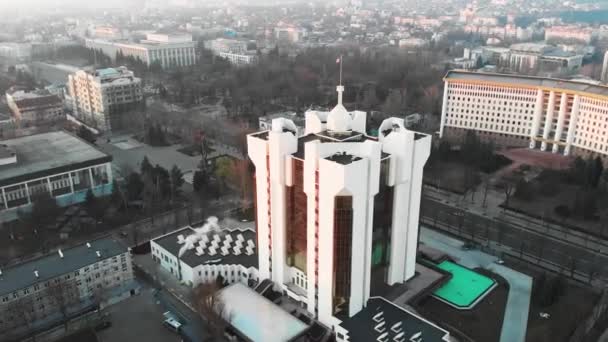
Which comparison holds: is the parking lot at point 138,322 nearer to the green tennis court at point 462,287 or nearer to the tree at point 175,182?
the tree at point 175,182

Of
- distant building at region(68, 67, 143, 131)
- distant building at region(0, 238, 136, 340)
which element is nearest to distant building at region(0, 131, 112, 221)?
distant building at region(0, 238, 136, 340)

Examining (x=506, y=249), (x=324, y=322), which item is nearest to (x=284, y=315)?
(x=324, y=322)

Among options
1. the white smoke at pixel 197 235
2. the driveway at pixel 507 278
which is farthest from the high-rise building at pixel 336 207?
the driveway at pixel 507 278

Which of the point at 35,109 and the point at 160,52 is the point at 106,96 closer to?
the point at 35,109

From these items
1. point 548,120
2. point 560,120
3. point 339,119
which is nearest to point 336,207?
point 339,119

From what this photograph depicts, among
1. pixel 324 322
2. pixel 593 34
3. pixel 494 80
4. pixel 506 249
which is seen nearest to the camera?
pixel 324 322

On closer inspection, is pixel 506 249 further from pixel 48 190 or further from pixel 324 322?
pixel 48 190

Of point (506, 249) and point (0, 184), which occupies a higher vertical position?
point (0, 184)
